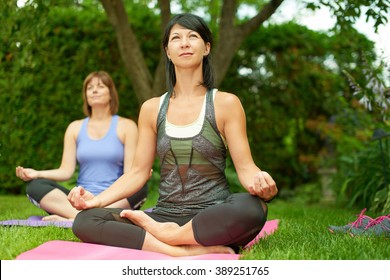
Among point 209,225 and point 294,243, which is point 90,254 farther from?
point 294,243

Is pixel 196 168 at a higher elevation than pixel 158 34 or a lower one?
lower

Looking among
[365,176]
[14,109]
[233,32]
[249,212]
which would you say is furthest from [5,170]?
[249,212]

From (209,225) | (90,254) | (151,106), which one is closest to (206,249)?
(209,225)

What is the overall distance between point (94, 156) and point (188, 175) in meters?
1.57

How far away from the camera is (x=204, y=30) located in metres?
3.07

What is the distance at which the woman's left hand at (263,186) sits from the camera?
256 cm

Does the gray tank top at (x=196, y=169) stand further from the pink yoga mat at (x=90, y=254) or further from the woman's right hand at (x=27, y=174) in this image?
the woman's right hand at (x=27, y=174)

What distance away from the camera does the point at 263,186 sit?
2.57m

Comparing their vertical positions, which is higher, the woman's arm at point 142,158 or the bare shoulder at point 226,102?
the bare shoulder at point 226,102

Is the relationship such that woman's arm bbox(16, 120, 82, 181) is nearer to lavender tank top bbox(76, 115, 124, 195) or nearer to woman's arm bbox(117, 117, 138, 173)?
lavender tank top bbox(76, 115, 124, 195)

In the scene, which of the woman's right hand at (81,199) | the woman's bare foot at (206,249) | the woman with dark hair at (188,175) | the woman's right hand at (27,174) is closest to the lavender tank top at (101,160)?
the woman's right hand at (27,174)

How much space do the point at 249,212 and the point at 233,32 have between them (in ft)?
13.3

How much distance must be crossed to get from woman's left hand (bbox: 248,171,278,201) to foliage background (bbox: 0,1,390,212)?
3.47 m
